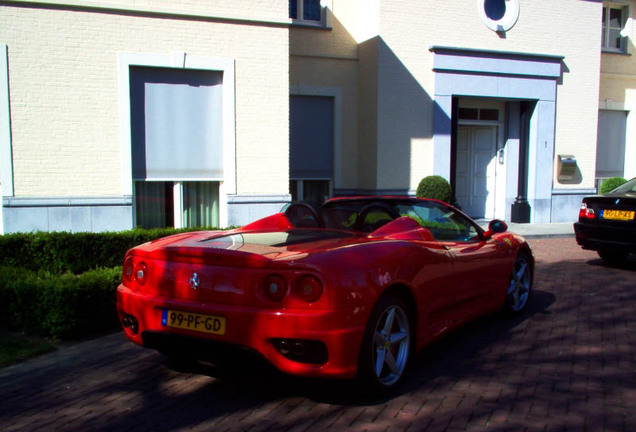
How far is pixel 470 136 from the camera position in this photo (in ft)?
53.5

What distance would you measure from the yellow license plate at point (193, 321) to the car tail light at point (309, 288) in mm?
511

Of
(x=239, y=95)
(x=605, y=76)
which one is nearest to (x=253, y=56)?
(x=239, y=95)

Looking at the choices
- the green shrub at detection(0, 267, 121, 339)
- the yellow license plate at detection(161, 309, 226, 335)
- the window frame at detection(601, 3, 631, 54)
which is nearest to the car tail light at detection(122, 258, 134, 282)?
the yellow license plate at detection(161, 309, 226, 335)

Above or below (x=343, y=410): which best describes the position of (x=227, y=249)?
above

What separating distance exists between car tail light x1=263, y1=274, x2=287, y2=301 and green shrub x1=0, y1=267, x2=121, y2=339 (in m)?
2.50

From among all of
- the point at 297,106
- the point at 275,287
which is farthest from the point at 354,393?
the point at 297,106

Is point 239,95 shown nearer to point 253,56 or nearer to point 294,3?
point 253,56

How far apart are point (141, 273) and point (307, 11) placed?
11818mm

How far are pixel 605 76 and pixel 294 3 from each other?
9.67m

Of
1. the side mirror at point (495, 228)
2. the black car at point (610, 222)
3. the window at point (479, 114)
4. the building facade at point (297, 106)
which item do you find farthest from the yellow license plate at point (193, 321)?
the window at point (479, 114)

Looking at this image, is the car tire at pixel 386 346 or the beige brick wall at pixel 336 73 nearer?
the car tire at pixel 386 346

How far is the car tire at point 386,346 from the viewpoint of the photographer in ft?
11.9

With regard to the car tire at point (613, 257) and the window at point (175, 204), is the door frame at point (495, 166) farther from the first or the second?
the window at point (175, 204)

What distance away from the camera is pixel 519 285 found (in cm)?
606
